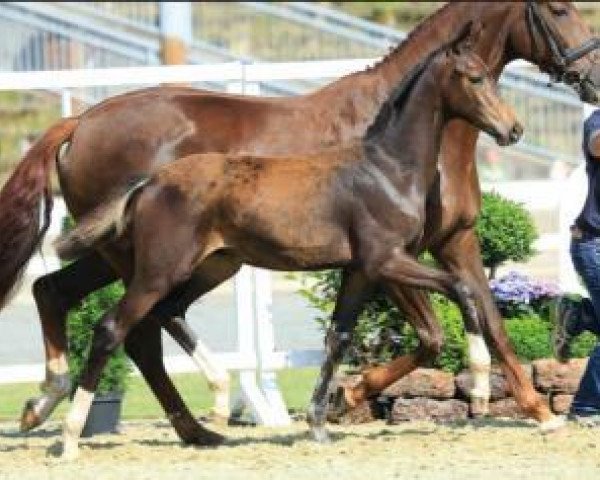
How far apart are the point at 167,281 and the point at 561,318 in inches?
90.5

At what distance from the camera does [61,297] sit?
408 inches

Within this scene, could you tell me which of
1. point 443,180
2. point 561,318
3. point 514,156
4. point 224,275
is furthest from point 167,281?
point 514,156

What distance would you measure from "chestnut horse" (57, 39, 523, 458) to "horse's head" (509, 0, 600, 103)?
0.56m

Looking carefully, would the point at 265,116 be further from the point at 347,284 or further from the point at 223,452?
the point at 223,452

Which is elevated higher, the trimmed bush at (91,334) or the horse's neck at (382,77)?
the horse's neck at (382,77)

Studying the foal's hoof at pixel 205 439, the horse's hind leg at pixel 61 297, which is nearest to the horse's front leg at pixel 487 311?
the foal's hoof at pixel 205 439

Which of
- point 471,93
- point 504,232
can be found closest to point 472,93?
point 471,93

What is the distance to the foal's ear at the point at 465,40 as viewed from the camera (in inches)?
376

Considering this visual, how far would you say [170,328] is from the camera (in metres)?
10.0

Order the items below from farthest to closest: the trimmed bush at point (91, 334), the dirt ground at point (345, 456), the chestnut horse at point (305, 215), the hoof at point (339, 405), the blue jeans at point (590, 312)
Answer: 1. the trimmed bush at point (91, 334)
2. the hoof at point (339, 405)
3. the blue jeans at point (590, 312)
4. the chestnut horse at point (305, 215)
5. the dirt ground at point (345, 456)

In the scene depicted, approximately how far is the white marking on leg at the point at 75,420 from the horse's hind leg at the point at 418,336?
158 cm

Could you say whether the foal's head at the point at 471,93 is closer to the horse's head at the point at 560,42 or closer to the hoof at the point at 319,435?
the horse's head at the point at 560,42

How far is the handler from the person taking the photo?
10070 mm

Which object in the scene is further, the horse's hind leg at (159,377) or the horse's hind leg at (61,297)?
the horse's hind leg at (61,297)
